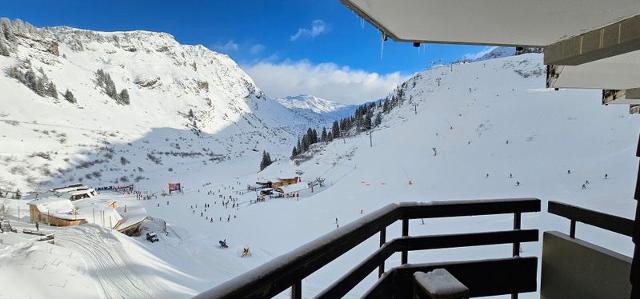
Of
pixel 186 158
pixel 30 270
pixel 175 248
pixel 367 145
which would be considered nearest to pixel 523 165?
pixel 367 145

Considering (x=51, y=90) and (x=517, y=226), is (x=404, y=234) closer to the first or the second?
(x=517, y=226)

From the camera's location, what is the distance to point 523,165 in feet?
A: 96.2

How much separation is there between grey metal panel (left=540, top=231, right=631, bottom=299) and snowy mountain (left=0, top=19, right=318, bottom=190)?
56900 millimetres

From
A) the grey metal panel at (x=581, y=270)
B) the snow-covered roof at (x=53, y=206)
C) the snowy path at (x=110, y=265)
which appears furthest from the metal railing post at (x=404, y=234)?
the snow-covered roof at (x=53, y=206)

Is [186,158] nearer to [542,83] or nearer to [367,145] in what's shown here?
[367,145]

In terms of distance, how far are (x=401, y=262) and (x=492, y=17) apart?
2.11 metres

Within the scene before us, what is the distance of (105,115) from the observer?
76688 mm

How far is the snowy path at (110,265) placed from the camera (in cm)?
1345

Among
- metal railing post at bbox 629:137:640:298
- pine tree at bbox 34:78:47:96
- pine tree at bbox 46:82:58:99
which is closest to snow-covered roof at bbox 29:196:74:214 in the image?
metal railing post at bbox 629:137:640:298

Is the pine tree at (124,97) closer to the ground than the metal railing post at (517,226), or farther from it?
farther from it

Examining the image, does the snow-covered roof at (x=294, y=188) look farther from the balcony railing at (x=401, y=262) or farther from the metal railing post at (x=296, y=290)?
the metal railing post at (x=296, y=290)

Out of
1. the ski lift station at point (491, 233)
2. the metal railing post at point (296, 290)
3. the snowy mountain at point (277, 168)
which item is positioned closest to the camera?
the metal railing post at point (296, 290)

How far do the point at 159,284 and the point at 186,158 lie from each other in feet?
213

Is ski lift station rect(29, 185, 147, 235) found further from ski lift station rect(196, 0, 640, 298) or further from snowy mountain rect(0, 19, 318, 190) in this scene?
ski lift station rect(196, 0, 640, 298)
